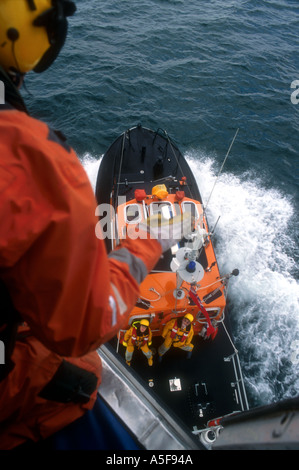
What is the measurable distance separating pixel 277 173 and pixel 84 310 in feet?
33.7

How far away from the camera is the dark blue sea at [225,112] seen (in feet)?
21.9

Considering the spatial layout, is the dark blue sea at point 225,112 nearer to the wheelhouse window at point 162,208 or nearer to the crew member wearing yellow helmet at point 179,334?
the crew member wearing yellow helmet at point 179,334

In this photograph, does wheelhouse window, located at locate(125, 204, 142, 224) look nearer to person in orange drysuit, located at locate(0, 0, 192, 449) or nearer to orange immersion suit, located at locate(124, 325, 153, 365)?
orange immersion suit, located at locate(124, 325, 153, 365)

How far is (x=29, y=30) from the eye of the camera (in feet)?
3.94

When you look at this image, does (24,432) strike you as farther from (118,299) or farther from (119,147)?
(119,147)

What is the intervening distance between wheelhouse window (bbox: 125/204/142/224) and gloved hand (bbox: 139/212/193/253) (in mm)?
3768

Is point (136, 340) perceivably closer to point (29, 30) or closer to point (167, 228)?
point (167, 228)

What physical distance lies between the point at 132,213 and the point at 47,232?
4.84m

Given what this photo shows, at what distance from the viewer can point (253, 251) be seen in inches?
308

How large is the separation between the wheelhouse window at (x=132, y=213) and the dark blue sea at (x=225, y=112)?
7.07 feet

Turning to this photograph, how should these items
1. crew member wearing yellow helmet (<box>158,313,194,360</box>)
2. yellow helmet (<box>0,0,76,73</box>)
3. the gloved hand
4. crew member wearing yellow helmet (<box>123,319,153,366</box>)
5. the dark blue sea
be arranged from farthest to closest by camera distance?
1. the dark blue sea
2. crew member wearing yellow helmet (<box>158,313,194,360</box>)
3. crew member wearing yellow helmet (<box>123,319,153,366</box>)
4. the gloved hand
5. yellow helmet (<box>0,0,76,73</box>)

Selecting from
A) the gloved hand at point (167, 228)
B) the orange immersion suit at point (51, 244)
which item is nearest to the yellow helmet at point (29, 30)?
the orange immersion suit at point (51, 244)

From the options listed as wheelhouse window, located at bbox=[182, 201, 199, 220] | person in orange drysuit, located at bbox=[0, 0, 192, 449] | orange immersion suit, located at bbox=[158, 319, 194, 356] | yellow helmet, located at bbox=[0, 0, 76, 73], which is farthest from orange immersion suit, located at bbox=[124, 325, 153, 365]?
yellow helmet, located at bbox=[0, 0, 76, 73]

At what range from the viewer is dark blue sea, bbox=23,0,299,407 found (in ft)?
21.9
